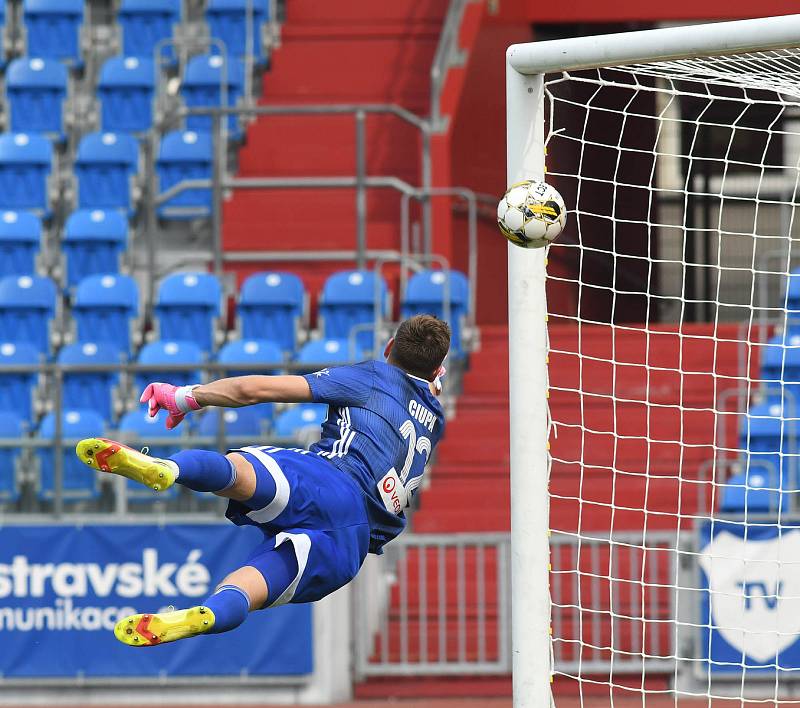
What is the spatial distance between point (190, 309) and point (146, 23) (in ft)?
13.5

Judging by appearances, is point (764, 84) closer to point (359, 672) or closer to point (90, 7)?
point (359, 672)

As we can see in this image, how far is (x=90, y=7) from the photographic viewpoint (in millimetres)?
15875

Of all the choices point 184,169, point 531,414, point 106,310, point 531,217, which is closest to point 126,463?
point 531,414

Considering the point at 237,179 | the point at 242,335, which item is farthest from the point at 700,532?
the point at 237,179

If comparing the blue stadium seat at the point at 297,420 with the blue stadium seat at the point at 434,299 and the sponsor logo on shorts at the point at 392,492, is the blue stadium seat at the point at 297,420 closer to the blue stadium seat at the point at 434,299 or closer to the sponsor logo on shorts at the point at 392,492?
the blue stadium seat at the point at 434,299

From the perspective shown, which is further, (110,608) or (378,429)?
(110,608)

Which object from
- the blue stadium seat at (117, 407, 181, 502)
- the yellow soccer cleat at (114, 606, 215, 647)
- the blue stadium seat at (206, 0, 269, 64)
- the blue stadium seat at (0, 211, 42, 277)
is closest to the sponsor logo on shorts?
the yellow soccer cleat at (114, 606, 215, 647)

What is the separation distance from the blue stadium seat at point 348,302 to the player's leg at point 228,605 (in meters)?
6.35

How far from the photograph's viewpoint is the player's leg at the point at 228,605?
533 cm

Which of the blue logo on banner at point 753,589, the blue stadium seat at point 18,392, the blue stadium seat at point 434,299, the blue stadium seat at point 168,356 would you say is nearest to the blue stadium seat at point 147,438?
the blue stadium seat at point 168,356

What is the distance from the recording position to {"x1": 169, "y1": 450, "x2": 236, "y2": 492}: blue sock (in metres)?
5.46

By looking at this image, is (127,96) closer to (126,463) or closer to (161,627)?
(126,463)

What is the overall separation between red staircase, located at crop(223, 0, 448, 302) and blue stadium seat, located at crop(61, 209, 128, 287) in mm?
1051

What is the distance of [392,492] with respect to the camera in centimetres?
612
